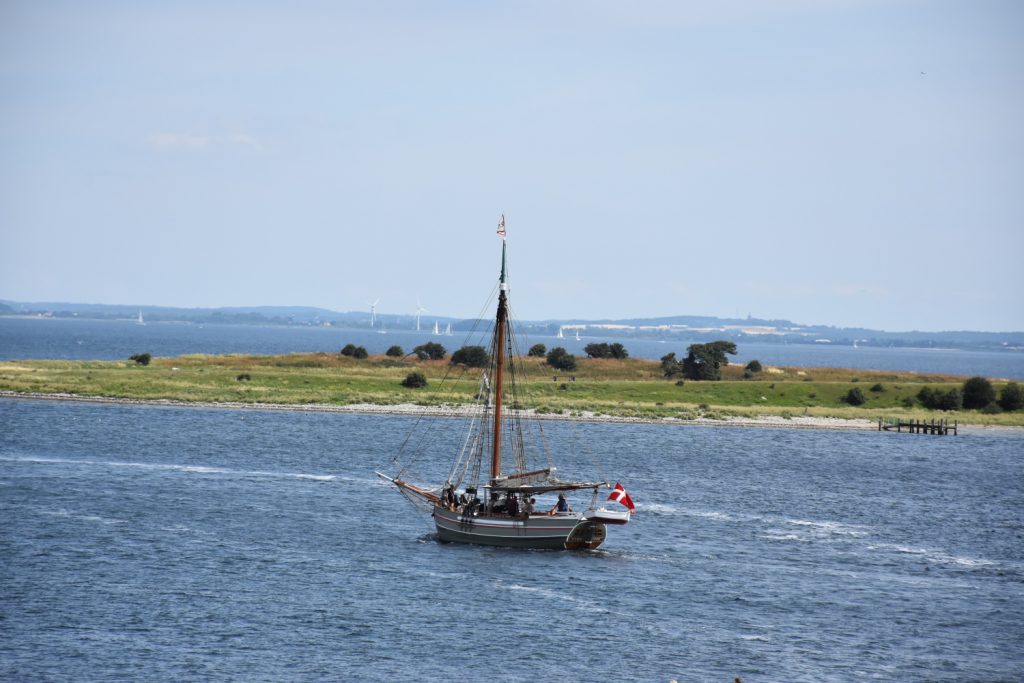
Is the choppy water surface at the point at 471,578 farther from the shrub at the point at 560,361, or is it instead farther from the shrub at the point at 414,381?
the shrub at the point at 560,361

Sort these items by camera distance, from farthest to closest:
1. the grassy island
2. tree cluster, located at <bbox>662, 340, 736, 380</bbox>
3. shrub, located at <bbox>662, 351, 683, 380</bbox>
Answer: shrub, located at <bbox>662, 351, 683, 380</bbox>, tree cluster, located at <bbox>662, 340, 736, 380</bbox>, the grassy island

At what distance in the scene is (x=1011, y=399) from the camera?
142750mm

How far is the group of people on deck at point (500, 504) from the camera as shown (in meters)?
66.2

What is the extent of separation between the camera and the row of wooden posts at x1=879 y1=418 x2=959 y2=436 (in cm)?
12702

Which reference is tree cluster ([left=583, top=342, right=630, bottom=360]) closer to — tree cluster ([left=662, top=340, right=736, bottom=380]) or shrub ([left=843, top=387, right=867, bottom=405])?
tree cluster ([left=662, top=340, right=736, bottom=380])

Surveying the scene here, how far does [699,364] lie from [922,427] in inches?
1500

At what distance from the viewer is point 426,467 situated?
303 feet

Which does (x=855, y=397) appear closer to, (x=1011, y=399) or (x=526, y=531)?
(x=1011, y=399)

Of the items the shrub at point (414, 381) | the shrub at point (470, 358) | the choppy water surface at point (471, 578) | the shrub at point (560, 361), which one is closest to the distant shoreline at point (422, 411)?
the shrub at point (414, 381)

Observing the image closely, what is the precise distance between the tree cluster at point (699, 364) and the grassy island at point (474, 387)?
6.63 ft

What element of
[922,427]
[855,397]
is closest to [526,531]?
[922,427]

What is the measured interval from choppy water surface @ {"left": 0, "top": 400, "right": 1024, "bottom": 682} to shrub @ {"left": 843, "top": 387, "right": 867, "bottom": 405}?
45621mm

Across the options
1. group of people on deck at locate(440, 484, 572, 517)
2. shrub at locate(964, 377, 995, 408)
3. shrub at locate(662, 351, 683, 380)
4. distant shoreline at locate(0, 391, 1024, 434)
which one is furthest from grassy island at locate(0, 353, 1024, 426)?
group of people on deck at locate(440, 484, 572, 517)

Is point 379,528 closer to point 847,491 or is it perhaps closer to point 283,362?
point 847,491
